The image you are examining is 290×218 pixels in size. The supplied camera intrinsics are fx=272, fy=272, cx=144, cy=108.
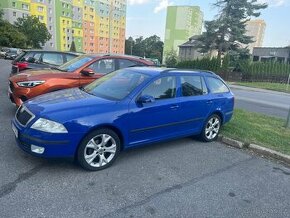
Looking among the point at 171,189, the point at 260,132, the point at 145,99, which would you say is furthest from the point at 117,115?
the point at 260,132

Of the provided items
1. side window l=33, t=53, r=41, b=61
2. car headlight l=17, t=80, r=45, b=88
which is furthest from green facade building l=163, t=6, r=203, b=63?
car headlight l=17, t=80, r=45, b=88

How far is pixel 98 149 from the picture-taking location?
13.1 feet

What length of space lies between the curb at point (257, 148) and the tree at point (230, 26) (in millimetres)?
31579

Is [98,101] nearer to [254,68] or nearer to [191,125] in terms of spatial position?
[191,125]

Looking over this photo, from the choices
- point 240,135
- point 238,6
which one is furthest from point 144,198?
point 238,6

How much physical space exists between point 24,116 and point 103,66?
11.2 ft

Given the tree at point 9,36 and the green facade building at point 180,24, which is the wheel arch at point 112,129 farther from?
the green facade building at point 180,24

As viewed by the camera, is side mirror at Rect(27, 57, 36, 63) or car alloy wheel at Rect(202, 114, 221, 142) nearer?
car alloy wheel at Rect(202, 114, 221, 142)

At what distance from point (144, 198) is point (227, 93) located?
12.0 ft

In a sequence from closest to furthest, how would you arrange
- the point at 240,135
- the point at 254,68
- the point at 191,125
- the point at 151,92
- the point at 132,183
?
the point at 132,183
the point at 151,92
the point at 191,125
the point at 240,135
the point at 254,68

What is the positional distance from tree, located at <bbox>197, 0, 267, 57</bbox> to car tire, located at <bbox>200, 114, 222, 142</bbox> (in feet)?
103

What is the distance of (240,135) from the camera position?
6.04 meters

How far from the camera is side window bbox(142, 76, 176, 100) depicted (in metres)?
4.55

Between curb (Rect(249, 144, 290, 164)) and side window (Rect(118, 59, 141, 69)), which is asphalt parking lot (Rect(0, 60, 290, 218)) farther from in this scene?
side window (Rect(118, 59, 141, 69))
